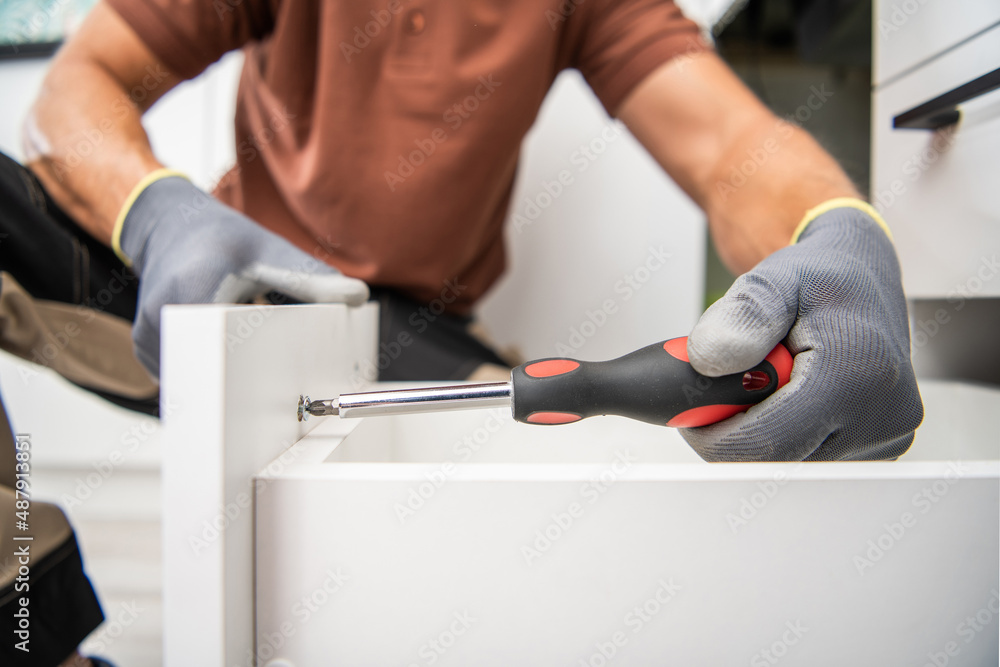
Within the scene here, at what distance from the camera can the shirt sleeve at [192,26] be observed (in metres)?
0.59

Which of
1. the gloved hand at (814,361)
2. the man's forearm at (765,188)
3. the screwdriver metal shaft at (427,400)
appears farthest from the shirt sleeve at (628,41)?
the screwdriver metal shaft at (427,400)

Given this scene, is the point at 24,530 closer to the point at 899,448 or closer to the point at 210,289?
the point at 210,289

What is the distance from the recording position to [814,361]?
0.28m

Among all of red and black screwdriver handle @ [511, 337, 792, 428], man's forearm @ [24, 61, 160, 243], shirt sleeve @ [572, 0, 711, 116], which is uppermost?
shirt sleeve @ [572, 0, 711, 116]

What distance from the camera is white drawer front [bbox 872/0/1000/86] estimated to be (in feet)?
1.54

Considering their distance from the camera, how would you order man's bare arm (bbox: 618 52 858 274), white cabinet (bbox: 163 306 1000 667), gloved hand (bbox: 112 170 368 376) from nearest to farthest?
white cabinet (bbox: 163 306 1000 667)
gloved hand (bbox: 112 170 368 376)
man's bare arm (bbox: 618 52 858 274)

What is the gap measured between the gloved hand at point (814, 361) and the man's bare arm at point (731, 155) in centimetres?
20

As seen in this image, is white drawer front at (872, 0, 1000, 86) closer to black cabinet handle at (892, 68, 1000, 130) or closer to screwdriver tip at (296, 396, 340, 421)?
black cabinet handle at (892, 68, 1000, 130)

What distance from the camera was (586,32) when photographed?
2.39 feet

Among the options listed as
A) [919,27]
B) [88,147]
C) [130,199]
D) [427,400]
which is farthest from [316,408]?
[919,27]

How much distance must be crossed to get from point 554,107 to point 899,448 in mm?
881

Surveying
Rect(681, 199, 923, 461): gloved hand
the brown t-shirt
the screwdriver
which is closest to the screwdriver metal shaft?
the screwdriver

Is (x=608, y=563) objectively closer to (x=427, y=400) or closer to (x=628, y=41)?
(x=427, y=400)

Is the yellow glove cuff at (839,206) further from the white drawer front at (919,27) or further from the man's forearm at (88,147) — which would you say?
the man's forearm at (88,147)
